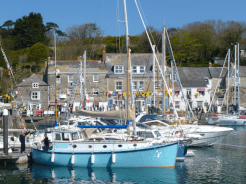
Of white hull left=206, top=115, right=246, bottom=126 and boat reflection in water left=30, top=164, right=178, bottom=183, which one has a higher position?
white hull left=206, top=115, right=246, bottom=126

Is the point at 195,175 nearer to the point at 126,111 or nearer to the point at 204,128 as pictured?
the point at 126,111

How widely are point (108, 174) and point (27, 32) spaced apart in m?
67.2

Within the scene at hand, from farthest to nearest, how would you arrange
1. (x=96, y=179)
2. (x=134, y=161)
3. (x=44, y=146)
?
(x=44, y=146) < (x=134, y=161) < (x=96, y=179)

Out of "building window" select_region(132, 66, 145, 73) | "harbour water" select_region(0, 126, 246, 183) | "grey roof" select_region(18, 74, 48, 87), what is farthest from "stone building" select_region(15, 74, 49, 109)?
"harbour water" select_region(0, 126, 246, 183)

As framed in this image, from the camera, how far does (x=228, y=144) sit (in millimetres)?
30453

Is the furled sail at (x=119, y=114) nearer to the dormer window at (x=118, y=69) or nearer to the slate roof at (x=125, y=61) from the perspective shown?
the dormer window at (x=118, y=69)

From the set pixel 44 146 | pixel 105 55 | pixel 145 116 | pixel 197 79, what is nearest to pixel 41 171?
pixel 44 146

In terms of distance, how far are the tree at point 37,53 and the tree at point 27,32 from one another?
20.0 ft

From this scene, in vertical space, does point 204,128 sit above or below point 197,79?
below

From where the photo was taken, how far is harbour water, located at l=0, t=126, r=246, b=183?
19.0 meters

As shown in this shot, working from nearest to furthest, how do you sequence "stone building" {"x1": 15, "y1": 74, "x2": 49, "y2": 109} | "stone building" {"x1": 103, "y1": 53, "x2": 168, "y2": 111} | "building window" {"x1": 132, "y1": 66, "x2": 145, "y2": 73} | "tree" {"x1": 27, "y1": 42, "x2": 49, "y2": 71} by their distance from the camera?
"stone building" {"x1": 15, "y1": 74, "x2": 49, "y2": 109}, "stone building" {"x1": 103, "y1": 53, "x2": 168, "y2": 111}, "building window" {"x1": 132, "y1": 66, "x2": 145, "y2": 73}, "tree" {"x1": 27, "y1": 42, "x2": 49, "y2": 71}

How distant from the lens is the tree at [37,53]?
242 feet

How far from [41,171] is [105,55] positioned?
125ft

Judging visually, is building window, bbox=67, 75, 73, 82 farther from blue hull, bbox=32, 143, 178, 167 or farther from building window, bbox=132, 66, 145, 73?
blue hull, bbox=32, 143, 178, 167
